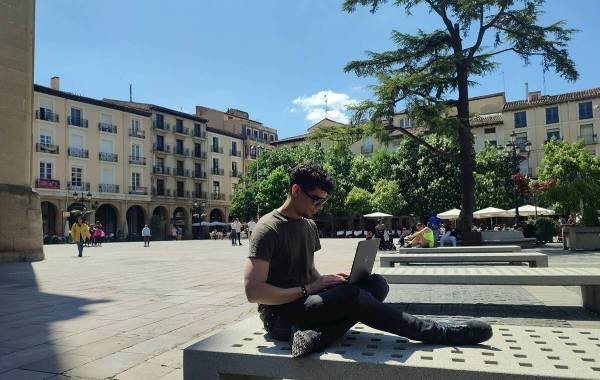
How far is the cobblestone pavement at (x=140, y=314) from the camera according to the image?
3.80 metres

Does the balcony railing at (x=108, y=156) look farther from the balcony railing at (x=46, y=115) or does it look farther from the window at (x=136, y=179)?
the balcony railing at (x=46, y=115)

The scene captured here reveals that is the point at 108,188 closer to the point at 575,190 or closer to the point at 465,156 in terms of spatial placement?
the point at 465,156

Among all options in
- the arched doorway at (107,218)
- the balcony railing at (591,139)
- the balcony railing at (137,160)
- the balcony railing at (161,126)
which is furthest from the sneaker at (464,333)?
the balcony railing at (161,126)

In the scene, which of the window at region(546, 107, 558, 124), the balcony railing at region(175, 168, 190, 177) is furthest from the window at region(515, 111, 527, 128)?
the balcony railing at region(175, 168, 190, 177)

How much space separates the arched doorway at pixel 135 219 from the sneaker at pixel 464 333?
171 ft

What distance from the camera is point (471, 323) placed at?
90.5 inches

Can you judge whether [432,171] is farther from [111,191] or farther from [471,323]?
[471,323]

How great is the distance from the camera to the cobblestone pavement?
3.80 m

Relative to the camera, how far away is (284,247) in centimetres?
262

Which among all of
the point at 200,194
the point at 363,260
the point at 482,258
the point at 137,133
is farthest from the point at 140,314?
the point at 200,194

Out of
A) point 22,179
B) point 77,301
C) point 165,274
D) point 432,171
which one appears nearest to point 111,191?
point 432,171

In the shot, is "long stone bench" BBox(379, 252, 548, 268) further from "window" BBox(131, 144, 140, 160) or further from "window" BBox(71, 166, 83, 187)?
"window" BBox(131, 144, 140, 160)

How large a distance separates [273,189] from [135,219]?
625 inches

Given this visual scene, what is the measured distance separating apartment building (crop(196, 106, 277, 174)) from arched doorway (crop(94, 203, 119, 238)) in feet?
68.0
